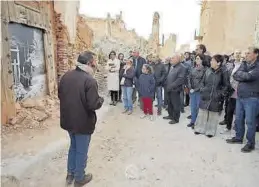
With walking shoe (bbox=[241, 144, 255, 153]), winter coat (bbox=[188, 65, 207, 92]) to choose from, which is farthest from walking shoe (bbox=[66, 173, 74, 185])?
winter coat (bbox=[188, 65, 207, 92])

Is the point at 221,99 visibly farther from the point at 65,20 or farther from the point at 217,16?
the point at 217,16

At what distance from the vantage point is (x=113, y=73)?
860 centimetres

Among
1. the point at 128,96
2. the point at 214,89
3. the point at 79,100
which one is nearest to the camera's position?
the point at 79,100

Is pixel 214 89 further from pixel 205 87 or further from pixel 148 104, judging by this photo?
pixel 148 104

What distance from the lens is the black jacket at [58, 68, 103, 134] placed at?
3350 millimetres

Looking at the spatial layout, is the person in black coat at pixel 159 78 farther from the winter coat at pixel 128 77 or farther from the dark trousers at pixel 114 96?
the dark trousers at pixel 114 96

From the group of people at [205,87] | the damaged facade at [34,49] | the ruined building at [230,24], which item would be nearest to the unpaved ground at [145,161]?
the group of people at [205,87]

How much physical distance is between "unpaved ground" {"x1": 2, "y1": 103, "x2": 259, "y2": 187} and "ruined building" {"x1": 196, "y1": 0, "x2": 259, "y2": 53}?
8.53 metres

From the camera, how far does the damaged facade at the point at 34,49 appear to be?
582cm

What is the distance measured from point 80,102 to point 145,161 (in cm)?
182

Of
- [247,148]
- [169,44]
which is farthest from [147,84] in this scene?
[169,44]

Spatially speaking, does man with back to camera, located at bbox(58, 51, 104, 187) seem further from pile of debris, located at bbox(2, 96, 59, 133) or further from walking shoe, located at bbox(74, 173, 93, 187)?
pile of debris, located at bbox(2, 96, 59, 133)

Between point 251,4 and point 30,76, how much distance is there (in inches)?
458

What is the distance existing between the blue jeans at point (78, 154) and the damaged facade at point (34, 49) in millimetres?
2760
